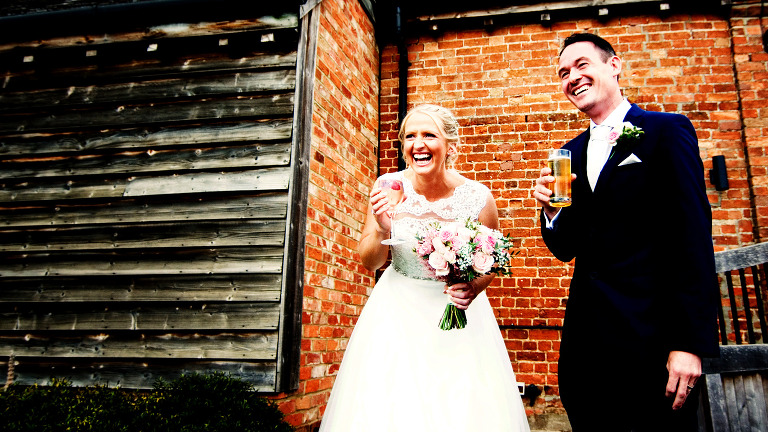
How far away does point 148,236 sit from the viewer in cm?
366

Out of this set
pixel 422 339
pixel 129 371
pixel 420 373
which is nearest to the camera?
pixel 420 373

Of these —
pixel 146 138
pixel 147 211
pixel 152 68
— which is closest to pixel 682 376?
pixel 147 211

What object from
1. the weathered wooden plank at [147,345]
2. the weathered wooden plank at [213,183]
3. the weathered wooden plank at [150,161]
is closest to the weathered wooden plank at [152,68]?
the weathered wooden plank at [150,161]

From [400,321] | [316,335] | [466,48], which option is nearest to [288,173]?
[316,335]

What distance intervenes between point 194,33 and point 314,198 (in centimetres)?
168

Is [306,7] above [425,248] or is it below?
above

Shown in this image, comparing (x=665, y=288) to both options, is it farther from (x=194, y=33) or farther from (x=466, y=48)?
(x=466, y=48)

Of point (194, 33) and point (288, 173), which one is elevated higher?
point (194, 33)

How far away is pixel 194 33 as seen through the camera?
384 centimetres

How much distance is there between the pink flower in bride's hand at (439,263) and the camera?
2.16m

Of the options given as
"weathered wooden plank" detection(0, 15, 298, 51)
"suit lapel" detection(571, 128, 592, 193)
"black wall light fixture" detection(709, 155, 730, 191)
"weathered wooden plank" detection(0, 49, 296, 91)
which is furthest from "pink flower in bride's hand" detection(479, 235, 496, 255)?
"black wall light fixture" detection(709, 155, 730, 191)

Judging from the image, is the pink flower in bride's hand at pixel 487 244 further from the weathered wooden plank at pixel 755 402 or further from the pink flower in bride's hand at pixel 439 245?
the weathered wooden plank at pixel 755 402

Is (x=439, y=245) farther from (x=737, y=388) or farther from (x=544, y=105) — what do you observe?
(x=544, y=105)

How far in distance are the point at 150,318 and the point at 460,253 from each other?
2.53m
